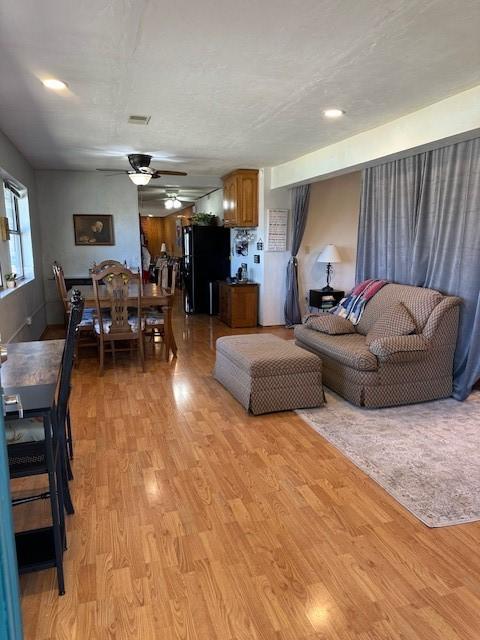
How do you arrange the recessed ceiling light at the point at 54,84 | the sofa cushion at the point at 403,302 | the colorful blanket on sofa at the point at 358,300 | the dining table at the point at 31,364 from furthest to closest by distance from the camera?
the colorful blanket on sofa at the point at 358,300 → the sofa cushion at the point at 403,302 → the recessed ceiling light at the point at 54,84 → the dining table at the point at 31,364

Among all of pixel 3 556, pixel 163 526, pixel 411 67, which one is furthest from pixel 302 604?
pixel 411 67

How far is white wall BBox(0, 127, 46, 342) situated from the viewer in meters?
4.36

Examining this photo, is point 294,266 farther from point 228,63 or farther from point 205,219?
point 228,63

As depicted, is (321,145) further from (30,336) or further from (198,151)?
(30,336)

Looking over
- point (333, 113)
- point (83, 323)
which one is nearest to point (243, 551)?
point (333, 113)

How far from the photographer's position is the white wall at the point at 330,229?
6.85 metres

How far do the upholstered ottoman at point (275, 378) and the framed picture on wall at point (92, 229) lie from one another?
4427 millimetres

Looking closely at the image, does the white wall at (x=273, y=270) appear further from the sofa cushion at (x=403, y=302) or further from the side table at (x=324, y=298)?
the sofa cushion at (x=403, y=302)

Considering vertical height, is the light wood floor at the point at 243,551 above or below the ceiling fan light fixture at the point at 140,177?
below

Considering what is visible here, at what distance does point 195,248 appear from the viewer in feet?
26.3

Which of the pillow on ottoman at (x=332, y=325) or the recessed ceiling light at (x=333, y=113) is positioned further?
the pillow on ottoman at (x=332, y=325)

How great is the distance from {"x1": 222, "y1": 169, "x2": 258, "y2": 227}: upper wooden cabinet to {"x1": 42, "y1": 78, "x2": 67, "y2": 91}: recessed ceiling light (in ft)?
12.3

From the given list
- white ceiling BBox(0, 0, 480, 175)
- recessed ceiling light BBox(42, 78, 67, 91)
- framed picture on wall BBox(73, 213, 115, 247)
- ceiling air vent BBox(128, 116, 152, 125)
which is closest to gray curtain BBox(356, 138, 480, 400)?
white ceiling BBox(0, 0, 480, 175)

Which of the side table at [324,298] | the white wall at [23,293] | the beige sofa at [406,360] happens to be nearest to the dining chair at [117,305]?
the white wall at [23,293]
